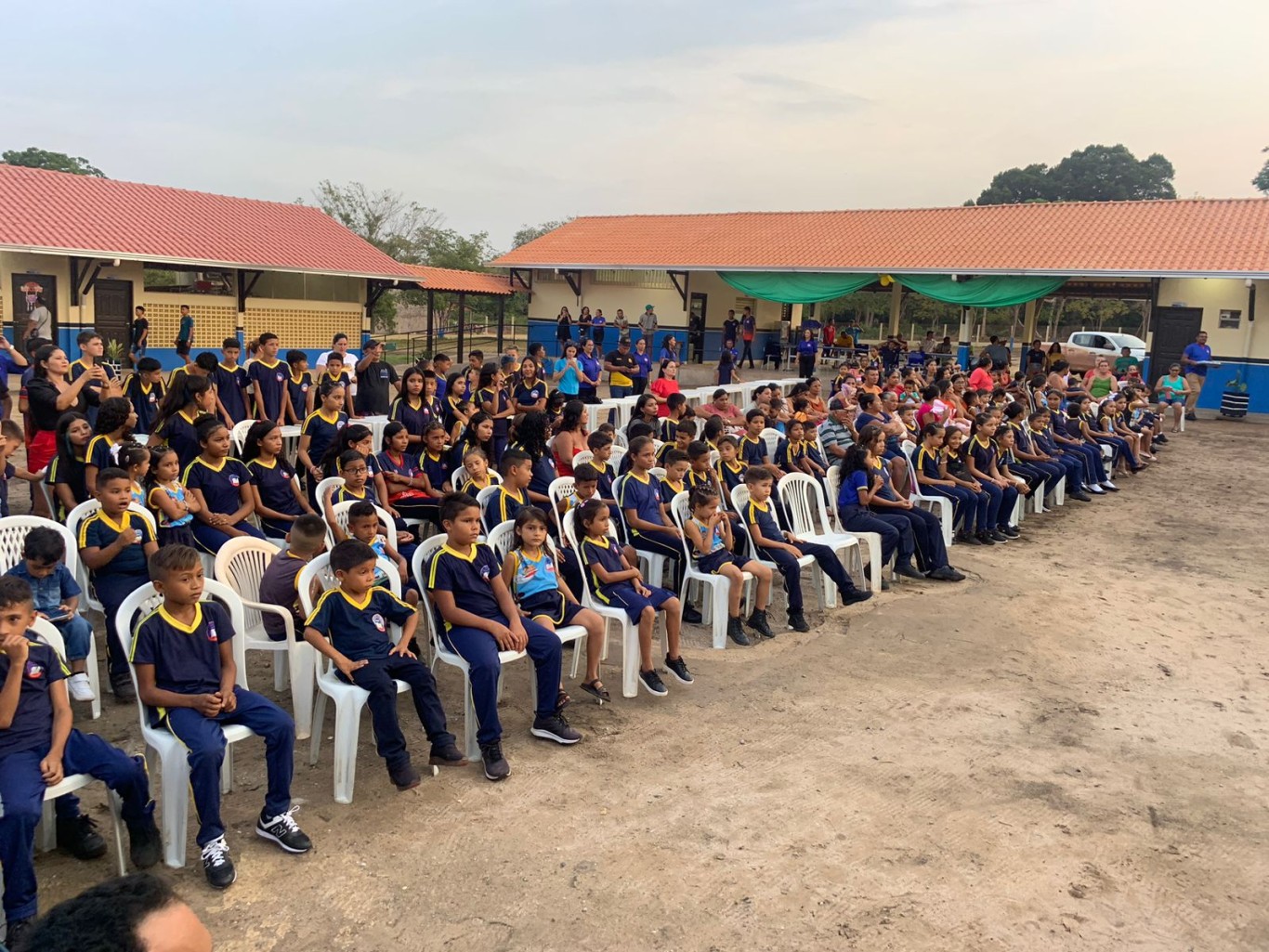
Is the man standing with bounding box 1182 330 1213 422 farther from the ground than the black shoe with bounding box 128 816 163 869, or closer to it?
farther from the ground

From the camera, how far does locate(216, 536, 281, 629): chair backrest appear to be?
469cm

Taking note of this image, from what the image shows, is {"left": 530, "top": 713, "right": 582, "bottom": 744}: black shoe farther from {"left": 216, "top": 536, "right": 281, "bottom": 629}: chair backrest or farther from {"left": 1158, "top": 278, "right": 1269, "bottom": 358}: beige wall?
{"left": 1158, "top": 278, "right": 1269, "bottom": 358}: beige wall

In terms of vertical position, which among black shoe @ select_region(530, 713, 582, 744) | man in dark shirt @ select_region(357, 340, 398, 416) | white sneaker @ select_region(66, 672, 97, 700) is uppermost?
man in dark shirt @ select_region(357, 340, 398, 416)

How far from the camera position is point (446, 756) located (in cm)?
420

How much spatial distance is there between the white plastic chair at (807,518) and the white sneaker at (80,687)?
447 cm

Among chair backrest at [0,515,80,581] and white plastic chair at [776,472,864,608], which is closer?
chair backrest at [0,515,80,581]

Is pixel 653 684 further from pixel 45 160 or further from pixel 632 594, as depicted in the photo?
pixel 45 160

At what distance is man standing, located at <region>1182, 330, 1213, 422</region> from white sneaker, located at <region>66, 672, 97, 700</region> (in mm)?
18731

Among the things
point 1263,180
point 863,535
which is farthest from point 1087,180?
point 863,535

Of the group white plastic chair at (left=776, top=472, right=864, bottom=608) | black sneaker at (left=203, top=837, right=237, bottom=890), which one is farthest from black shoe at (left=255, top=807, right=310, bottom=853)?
white plastic chair at (left=776, top=472, right=864, bottom=608)

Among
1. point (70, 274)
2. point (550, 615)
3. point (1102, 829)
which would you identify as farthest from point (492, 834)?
point (70, 274)

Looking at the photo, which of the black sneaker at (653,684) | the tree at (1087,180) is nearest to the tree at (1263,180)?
the tree at (1087,180)

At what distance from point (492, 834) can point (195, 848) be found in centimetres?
106

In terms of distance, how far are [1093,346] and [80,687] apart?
982 inches
